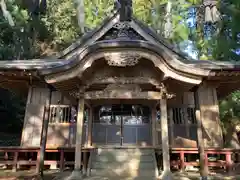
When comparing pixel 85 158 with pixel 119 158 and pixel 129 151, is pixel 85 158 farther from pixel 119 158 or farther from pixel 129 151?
pixel 129 151

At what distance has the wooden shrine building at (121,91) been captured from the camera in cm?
725

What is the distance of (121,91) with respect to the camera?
780 centimetres

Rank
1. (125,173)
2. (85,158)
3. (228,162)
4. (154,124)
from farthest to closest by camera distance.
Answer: (154,124) < (228,162) < (85,158) < (125,173)

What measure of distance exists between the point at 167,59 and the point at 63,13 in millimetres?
20126

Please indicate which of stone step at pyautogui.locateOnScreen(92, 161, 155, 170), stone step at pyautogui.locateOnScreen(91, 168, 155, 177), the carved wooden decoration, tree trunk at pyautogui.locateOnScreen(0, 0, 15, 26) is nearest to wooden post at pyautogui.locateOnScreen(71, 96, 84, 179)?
stone step at pyautogui.locateOnScreen(91, 168, 155, 177)

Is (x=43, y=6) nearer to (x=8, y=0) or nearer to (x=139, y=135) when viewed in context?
(x=139, y=135)

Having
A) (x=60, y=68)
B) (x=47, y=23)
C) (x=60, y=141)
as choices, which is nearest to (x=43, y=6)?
(x=60, y=68)

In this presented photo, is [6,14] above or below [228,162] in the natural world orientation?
above

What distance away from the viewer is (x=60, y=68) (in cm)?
722

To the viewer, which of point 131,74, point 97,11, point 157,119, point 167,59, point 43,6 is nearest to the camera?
point 167,59

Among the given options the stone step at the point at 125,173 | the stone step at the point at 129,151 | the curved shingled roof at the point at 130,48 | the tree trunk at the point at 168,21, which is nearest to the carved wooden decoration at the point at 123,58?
the curved shingled roof at the point at 130,48

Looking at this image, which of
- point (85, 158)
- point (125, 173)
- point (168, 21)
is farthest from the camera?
point (168, 21)

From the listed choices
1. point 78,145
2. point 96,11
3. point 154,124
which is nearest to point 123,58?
point 78,145

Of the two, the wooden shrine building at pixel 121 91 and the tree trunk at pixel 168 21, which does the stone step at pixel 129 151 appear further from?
the tree trunk at pixel 168 21
